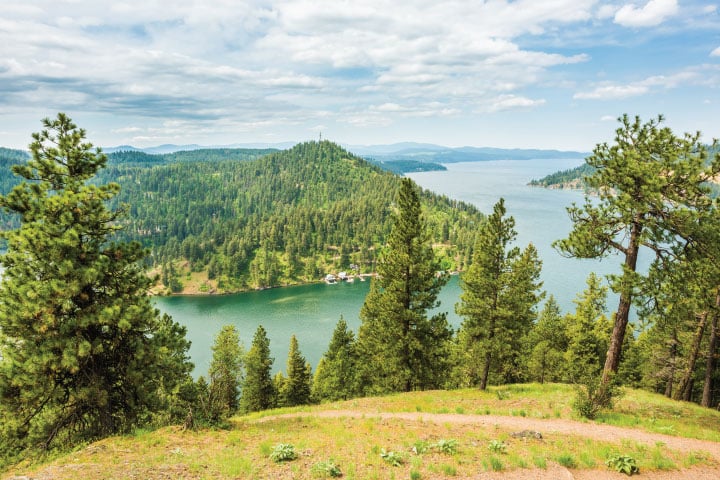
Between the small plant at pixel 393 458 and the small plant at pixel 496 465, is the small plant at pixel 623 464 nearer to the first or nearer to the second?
the small plant at pixel 496 465

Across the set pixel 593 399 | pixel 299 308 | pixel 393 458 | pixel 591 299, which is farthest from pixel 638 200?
pixel 299 308

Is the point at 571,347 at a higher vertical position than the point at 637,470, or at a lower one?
lower

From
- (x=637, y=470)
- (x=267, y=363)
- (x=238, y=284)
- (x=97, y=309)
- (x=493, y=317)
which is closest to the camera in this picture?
(x=637, y=470)

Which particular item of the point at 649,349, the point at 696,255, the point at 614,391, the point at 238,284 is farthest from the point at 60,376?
the point at 238,284

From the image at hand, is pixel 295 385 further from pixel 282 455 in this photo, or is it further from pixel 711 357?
pixel 711 357

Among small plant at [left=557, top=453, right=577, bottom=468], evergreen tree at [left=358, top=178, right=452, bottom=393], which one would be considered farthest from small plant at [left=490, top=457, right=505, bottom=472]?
evergreen tree at [left=358, top=178, right=452, bottom=393]

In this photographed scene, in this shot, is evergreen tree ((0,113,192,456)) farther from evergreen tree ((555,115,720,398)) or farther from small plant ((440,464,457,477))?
evergreen tree ((555,115,720,398))

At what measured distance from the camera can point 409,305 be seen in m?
26.2

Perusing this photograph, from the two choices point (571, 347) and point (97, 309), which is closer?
point (97, 309)

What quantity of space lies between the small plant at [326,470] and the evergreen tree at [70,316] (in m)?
8.15

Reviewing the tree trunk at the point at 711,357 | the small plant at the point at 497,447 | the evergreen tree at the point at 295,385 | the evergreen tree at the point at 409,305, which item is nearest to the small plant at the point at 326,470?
the small plant at the point at 497,447

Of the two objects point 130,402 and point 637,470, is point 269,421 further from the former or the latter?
point 637,470

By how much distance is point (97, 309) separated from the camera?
14180 millimetres

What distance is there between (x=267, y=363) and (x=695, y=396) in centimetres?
4037
